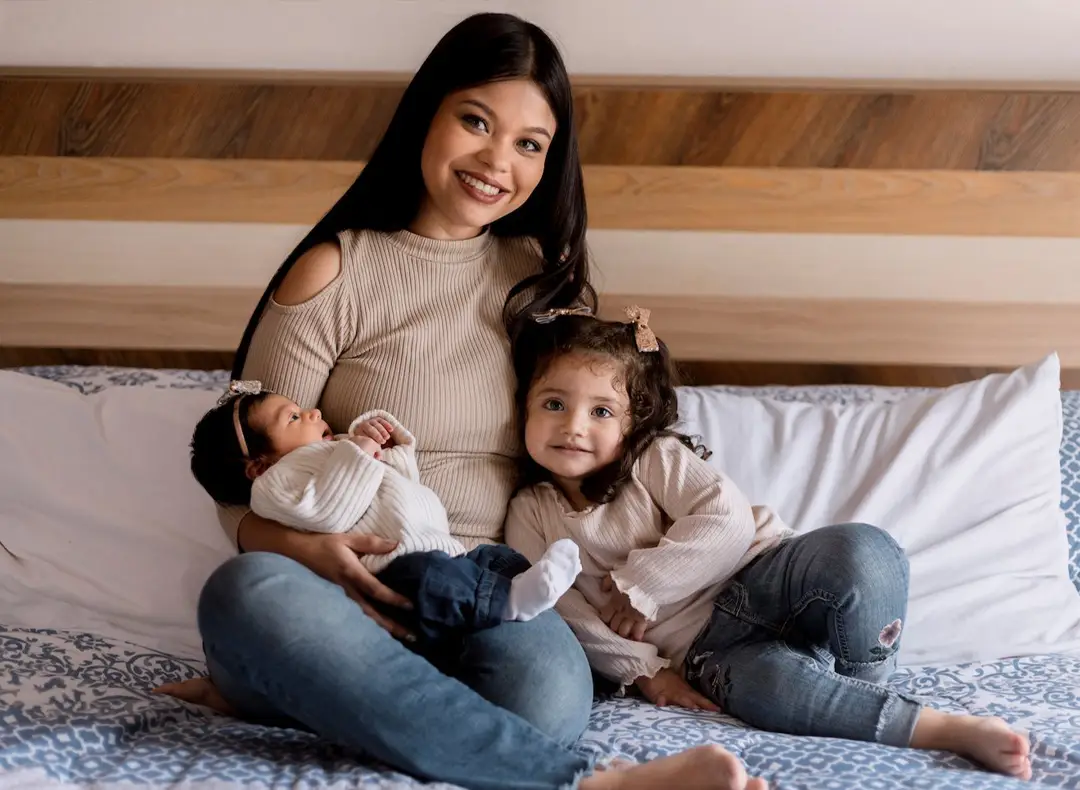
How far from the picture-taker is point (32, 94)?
2.25 m

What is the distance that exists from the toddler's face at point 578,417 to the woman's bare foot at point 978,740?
526mm

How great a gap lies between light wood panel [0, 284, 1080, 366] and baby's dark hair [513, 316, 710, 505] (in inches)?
22.6

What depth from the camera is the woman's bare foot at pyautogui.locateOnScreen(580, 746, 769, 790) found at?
1148 millimetres

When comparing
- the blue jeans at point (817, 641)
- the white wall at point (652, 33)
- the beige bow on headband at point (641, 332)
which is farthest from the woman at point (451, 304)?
the white wall at point (652, 33)

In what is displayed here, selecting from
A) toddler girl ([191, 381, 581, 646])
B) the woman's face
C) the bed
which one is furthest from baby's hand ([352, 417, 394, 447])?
the bed

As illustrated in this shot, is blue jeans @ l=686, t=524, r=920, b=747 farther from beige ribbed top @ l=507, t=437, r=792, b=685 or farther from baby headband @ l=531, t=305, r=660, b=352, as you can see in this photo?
baby headband @ l=531, t=305, r=660, b=352

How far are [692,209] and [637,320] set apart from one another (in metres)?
0.65

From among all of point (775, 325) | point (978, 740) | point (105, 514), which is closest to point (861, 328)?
point (775, 325)

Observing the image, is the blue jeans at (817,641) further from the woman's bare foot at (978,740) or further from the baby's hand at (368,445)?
the baby's hand at (368,445)

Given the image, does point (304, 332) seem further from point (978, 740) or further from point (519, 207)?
point (978, 740)

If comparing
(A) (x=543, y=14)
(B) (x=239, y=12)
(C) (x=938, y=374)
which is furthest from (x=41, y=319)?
(C) (x=938, y=374)

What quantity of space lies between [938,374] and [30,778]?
69.9 inches

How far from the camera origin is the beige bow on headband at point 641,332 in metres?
1.64

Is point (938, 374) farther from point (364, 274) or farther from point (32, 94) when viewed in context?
point (32, 94)
